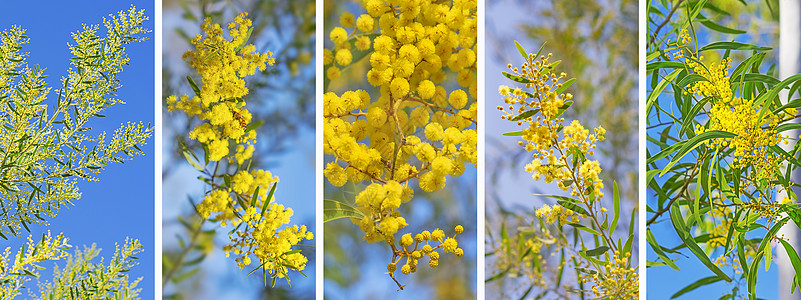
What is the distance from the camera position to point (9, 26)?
2328 millimetres

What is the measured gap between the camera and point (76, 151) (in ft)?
7.68

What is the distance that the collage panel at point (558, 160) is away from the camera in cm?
248

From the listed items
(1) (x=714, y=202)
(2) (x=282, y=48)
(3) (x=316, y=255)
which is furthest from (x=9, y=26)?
(1) (x=714, y=202)

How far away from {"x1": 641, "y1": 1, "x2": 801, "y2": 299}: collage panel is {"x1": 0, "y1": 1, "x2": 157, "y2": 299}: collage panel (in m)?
1.98

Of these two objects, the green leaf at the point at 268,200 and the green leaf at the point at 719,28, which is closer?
the green leaf at the point at 268,200

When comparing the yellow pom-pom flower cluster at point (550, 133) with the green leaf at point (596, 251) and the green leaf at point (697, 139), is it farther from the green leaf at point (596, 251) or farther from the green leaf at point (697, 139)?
the green leaf at point (697, 139)

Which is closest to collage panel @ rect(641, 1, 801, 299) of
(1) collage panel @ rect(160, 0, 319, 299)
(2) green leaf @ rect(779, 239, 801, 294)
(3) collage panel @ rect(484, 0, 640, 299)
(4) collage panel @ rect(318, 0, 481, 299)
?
(2) green leaf @ rect(779, 239, 801, 294)

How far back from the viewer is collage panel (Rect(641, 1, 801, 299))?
2.50 m

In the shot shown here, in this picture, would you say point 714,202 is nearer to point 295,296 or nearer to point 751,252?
point 751,252

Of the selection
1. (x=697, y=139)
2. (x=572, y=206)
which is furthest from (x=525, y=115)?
(x=697, y=139)

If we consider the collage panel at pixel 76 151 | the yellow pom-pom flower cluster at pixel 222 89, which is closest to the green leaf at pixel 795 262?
the yellow pom-pom flower cluster at pixel 222 89

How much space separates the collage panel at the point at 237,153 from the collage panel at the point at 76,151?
0.10 m

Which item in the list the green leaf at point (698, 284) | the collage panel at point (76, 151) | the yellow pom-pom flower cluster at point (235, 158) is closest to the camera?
the collage panel at point (76, 151)

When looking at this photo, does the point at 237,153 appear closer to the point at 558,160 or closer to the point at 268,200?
the point at 268,200
